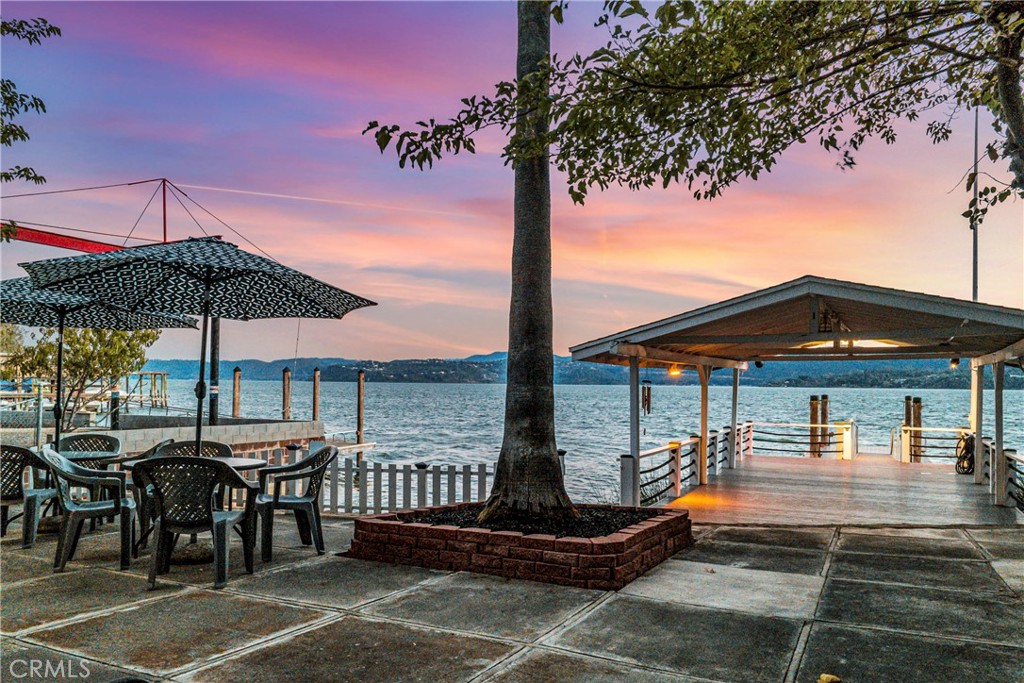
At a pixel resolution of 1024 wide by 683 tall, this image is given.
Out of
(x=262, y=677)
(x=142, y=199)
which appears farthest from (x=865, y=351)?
(x=142, y=199)

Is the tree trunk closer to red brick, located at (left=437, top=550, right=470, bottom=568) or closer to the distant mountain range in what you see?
red brick, located at (left=437, top=550, right=470, bottom=568)

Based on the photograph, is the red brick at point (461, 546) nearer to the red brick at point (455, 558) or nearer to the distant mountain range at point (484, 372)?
the red brick at point (455, 558)

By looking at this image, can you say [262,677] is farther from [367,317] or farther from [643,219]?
[367,317]

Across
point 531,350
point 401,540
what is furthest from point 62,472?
point 531,350

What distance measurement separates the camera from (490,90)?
14.9 ft

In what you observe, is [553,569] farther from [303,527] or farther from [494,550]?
[303,527]

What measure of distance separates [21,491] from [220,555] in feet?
9.27

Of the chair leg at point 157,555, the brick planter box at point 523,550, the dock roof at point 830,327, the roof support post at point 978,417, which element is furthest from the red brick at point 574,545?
the roof support post at point 978,417

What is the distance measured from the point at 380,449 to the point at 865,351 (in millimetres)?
27736

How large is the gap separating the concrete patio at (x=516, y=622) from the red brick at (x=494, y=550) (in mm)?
213

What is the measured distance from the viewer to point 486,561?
542 centimetres

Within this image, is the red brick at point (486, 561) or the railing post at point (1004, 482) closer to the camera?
the red brick at point (486, 561)

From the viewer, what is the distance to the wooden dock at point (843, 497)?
9.03m

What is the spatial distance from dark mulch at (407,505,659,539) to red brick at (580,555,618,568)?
320mm
